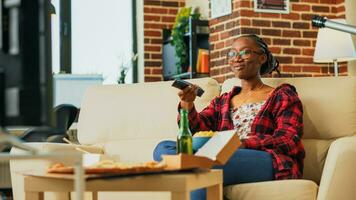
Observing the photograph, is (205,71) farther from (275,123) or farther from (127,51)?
(275,123)

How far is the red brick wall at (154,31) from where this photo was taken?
6.55 m

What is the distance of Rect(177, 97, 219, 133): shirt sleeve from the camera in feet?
9.70

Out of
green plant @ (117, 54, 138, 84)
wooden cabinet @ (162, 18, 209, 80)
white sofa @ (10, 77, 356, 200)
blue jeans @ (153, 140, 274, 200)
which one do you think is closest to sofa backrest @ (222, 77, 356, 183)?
white sofa @ (10, 77, 356, 200)

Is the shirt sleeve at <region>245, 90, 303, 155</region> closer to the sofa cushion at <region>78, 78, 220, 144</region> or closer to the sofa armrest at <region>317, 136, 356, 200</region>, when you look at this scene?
the sofa armrest at <region>317, 136, 356, 200</region>

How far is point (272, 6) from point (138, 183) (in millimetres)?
3913

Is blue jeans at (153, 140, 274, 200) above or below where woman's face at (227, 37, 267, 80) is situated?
below

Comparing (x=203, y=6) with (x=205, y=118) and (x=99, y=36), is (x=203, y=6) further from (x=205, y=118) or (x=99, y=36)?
(x=205, y=118)

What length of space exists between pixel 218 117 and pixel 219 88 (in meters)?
0.23

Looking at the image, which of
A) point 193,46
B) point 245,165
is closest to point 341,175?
point 245,165

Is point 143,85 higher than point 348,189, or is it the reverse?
point 143,85

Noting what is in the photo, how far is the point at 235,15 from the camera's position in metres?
5.34

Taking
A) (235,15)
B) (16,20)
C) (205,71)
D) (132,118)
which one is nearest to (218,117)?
(132,118)

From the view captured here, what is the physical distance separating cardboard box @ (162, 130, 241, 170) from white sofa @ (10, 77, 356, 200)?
20.7 inches

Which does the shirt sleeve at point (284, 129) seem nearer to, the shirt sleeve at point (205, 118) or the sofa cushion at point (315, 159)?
the sofa cushion at point (315, 159)
